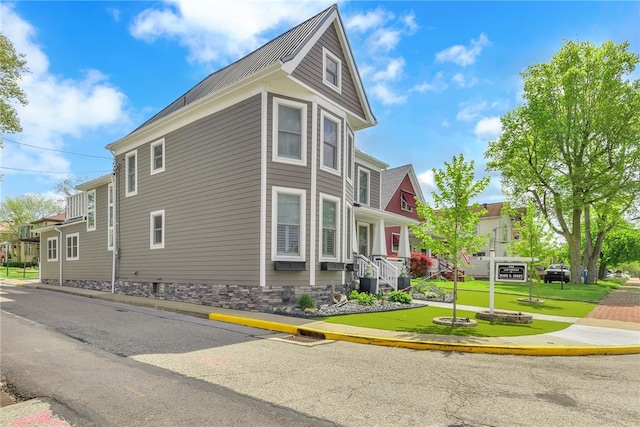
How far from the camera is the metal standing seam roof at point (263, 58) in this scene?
13.3m

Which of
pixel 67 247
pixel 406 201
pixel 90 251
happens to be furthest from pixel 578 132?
pixel 67 247

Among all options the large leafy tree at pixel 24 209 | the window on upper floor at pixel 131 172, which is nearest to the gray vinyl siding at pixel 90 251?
the window on upper floor at pixel 131 172

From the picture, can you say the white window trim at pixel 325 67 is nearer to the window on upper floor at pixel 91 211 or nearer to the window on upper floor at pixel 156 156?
the window on upper floor at pixel 156 156

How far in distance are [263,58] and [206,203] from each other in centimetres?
566

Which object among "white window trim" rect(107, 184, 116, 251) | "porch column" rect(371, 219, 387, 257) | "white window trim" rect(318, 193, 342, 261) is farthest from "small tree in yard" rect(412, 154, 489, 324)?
"white window trim" rect(107, 184, 116, 251)

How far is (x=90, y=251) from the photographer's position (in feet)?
72.3

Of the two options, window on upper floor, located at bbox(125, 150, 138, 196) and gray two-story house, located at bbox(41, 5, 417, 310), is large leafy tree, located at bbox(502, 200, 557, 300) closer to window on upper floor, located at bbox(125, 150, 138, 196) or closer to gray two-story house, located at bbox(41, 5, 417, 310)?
gray two-story house, located at bbox(41, 5, 417, 310)

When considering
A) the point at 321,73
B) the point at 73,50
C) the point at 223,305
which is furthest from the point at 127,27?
the point at 223,305

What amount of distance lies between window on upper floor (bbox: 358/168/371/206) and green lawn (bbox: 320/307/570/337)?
10.1 meters

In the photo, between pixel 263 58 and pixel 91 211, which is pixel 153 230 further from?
pixel 263 58

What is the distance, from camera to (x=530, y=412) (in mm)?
4508

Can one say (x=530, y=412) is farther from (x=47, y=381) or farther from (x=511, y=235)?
(x=511, y=235)

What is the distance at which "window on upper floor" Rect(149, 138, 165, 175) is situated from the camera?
16.8 meters

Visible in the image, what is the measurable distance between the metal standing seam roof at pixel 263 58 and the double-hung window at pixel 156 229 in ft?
16.9
